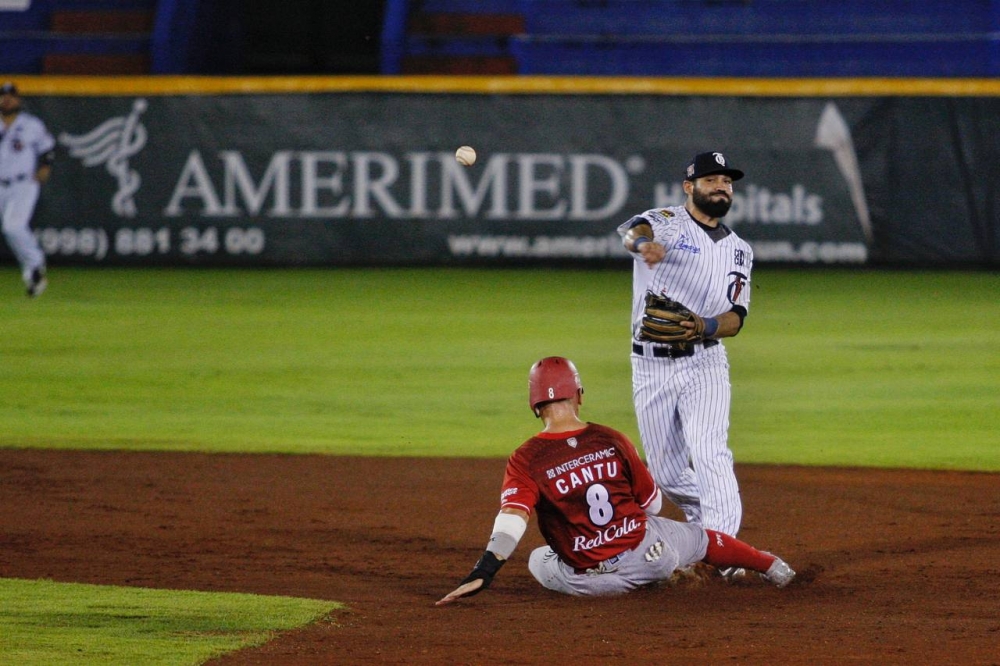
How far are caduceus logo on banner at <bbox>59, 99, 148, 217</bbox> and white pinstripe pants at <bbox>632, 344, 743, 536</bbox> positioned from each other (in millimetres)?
14882

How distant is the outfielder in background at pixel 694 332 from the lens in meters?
6.33

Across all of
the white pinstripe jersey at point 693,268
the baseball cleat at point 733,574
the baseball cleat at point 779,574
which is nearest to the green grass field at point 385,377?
the baseball cleat at point 733,574

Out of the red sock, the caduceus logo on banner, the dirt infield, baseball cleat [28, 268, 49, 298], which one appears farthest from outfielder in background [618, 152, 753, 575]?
the caduceus logo on banner

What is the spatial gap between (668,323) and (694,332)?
12 cm

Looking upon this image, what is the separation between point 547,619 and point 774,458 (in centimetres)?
420

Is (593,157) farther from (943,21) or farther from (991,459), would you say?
(991,459)

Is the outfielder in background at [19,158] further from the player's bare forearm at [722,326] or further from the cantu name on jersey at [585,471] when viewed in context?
the cantu name on jersey at [585,471]

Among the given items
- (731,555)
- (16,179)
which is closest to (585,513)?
(731,555)

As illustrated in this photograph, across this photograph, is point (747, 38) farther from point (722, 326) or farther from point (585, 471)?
point (585, 471)

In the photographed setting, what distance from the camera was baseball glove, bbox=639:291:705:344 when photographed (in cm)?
621

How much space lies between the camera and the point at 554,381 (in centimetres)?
569

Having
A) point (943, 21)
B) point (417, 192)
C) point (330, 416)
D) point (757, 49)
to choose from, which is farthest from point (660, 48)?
point (330, 416)

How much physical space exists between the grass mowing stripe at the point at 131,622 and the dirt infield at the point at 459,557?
16cm

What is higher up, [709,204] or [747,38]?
[747,38]
